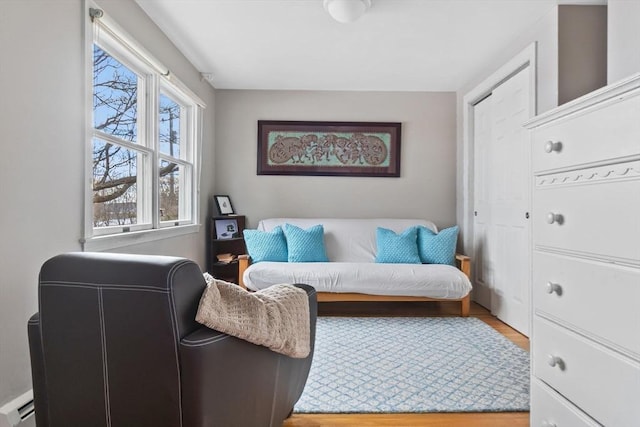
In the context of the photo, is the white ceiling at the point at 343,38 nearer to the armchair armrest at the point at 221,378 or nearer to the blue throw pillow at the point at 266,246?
the blue throw pillow at the point at 266,246

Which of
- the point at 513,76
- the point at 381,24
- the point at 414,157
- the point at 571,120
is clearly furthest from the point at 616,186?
the point at 414,157

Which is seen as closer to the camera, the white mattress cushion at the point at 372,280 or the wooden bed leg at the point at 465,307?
the white mattress cushion at the point at 372,280

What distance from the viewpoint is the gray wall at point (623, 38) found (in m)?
1.50

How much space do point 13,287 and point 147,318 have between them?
0.87 meters

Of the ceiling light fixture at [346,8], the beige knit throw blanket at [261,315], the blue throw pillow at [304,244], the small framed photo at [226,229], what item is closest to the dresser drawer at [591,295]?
the beige knit throw blanket at [261,315]

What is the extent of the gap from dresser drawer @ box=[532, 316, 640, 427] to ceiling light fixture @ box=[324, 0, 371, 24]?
2.06 meters

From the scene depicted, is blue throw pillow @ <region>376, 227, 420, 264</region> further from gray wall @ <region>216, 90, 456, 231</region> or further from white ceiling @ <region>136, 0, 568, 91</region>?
white ceiling @ <region>136, 0, 568, 91</region>

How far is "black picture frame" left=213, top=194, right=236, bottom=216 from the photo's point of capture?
386cm

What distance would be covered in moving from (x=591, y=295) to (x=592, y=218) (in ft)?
0.80

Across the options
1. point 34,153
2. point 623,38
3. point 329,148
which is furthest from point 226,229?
point 623,38

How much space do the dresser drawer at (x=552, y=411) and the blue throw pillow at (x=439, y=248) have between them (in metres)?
2.08

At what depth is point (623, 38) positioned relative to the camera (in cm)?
155

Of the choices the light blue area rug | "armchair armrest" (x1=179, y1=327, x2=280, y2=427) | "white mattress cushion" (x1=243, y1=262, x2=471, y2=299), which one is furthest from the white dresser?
"white mattress cushion" (x1=243, y1=262, x2=471, y2=299)

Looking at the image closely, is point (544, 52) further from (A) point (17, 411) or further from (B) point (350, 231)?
(A) point (17, 411)
